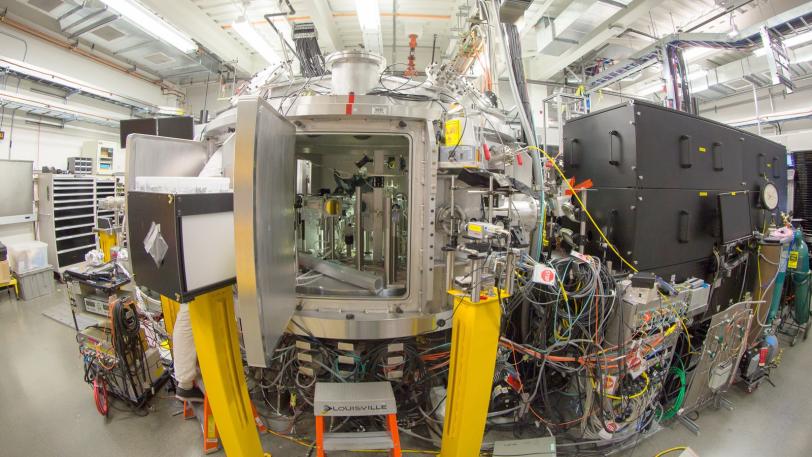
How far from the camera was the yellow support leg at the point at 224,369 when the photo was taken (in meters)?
1.32

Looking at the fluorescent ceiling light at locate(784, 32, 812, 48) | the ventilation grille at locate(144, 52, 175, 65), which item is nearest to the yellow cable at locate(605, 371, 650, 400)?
the fluorescent ceiling light at locate(784, 32, 812, 48)

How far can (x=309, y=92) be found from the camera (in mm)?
1823

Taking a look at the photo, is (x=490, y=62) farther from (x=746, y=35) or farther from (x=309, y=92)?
(x=746, y=35)

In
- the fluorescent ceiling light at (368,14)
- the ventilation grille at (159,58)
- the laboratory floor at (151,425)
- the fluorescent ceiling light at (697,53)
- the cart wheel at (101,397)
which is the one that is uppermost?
the ventilation grille at (159,58)

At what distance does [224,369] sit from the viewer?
1384 millimetres

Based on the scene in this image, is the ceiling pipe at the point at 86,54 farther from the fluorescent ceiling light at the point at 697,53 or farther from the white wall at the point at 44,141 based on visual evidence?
the fluorescent ceiling light at the point at 697,53

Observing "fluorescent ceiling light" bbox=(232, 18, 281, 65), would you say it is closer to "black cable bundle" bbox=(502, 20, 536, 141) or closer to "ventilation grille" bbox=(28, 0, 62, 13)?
"black cable bundle" bbox=(502, 20, 536, 141)

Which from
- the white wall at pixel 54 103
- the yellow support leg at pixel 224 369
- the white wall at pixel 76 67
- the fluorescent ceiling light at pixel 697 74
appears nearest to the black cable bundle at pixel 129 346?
the yellow support leg at pixel 224 369

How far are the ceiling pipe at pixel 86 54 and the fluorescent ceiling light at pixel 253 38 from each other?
10.0 feet

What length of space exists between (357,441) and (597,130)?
2.22m

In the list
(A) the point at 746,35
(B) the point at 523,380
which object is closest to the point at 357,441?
(B) the point at 523,380

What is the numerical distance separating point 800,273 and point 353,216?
440 centimetres

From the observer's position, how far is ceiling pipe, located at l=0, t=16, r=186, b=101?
3722 mm

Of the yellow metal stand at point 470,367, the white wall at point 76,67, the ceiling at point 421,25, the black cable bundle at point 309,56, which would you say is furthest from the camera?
the white wall at point 76,67
